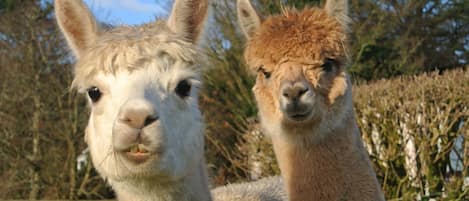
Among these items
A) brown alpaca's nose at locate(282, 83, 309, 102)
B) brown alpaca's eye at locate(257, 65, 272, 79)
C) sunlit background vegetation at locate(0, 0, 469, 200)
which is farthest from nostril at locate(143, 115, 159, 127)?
sunlit background vegetation at locate(0, 0, 469, 200)

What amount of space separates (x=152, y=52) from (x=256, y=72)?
1889mm

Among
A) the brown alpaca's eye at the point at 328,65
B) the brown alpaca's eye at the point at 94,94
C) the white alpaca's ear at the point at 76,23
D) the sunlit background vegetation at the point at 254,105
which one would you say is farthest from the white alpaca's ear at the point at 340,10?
the sunlit background vegetation at the point at 254,105

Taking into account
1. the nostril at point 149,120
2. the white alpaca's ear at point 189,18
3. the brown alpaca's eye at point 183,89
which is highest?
the white alpaca's ear at point 189,18

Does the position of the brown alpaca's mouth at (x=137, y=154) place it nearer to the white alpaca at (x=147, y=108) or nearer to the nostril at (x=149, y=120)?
the white alpaca at (x=147, y=108)

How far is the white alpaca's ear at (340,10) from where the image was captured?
14.6 ft

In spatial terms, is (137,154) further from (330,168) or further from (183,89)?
(330,168)

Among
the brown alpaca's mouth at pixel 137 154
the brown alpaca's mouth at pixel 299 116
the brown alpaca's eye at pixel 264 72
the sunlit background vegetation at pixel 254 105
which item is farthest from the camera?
the sunlit background vegetation at pixel 254 105

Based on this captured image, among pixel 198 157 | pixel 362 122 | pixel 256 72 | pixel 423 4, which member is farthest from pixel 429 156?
pixel 423 4

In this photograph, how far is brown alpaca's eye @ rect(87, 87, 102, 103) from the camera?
9.20 ft

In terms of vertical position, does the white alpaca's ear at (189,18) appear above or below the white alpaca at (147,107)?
above

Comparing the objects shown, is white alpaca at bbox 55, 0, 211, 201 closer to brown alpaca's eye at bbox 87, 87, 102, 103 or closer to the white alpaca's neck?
brown alpaca's eye at bbox 87, 87, 102, 103

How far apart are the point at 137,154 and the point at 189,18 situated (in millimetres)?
932

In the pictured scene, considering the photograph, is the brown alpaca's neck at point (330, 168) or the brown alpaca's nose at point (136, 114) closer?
the brown alpaca's nose at point (136, 114)

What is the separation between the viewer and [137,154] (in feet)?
8.43
